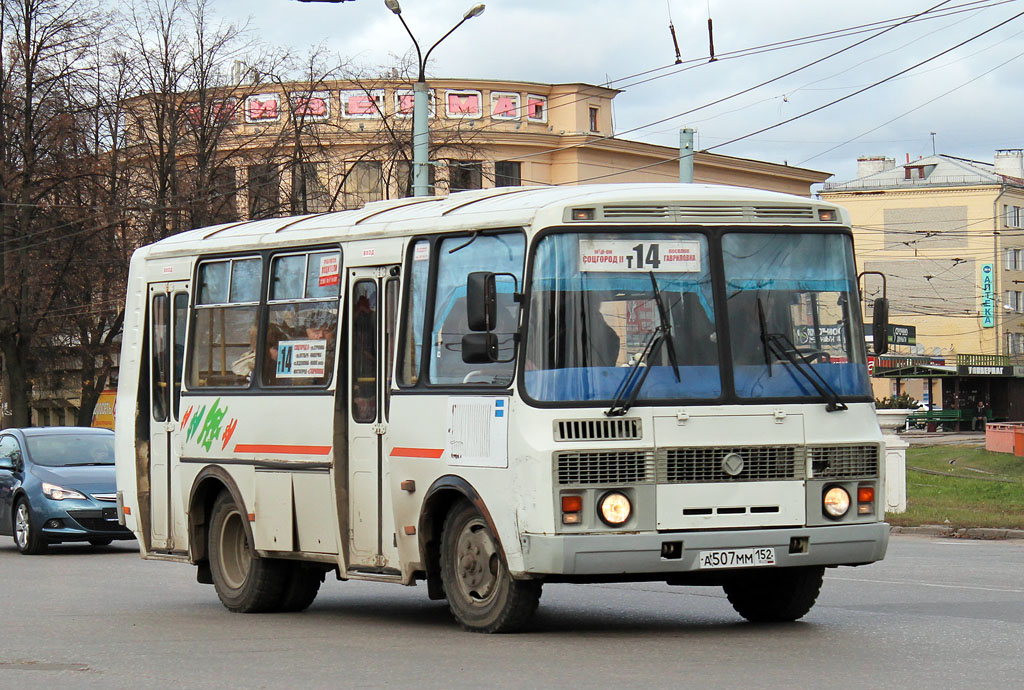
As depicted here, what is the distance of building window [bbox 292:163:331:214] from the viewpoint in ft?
150

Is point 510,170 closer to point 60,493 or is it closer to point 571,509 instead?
point 60,493

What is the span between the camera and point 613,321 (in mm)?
10414

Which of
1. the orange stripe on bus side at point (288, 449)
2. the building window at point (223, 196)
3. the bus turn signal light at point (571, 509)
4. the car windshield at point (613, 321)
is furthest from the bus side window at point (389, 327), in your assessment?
the building window at point (223, 196)

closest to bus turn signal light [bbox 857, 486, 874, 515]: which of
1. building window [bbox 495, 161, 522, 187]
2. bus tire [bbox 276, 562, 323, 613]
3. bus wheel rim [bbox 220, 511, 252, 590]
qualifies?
bus tire [bbox 276, 562, 323, 613]

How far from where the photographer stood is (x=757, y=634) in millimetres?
10836

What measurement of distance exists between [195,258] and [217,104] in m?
35.1

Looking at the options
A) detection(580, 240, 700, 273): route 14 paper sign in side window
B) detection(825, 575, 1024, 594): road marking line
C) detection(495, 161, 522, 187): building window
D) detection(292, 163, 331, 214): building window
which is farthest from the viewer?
detection(495, 161, 522, 187): building window

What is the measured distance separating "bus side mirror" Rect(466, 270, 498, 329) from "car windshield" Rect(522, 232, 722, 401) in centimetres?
28

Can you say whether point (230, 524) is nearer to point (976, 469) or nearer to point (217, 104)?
point (976, 469)

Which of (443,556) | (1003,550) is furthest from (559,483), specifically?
(1003,550)

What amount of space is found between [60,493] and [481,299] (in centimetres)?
1215

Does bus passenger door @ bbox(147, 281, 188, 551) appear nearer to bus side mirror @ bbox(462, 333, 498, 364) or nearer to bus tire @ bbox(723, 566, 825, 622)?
bus side mirror @ bbox(462, 333, 498, 364)

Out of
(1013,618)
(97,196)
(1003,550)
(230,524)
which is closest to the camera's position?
(1013,618)

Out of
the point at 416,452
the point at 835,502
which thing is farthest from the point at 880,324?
the point at 416,452
